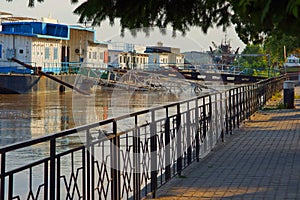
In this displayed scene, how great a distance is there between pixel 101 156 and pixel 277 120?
1332 cm

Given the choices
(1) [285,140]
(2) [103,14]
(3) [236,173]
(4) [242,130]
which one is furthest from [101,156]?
(4) [242,130]

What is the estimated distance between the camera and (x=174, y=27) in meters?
6.06

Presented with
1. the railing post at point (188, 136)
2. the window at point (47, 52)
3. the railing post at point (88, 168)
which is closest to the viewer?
the railing post at point (88, 168)

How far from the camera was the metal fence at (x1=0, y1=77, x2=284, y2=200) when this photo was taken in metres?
4.42

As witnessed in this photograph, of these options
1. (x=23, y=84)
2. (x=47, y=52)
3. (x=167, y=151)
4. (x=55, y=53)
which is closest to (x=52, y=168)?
(x=167, y=151)

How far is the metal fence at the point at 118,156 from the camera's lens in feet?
14.5

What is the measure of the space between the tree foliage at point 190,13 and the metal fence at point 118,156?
0.97 m

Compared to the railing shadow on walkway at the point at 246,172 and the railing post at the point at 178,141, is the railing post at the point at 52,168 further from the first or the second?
the railing post at the point at 178,141

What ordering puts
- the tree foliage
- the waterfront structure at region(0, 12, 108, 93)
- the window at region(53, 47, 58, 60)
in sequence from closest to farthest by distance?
the tree foliage < the waterfront structure at region(0, 12, 108, 93) < the window at region(53, 47, 58, 60)

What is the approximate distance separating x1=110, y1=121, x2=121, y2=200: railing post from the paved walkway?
131cm

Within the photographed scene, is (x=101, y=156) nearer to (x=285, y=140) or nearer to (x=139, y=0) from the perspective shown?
(x=139, y=0)

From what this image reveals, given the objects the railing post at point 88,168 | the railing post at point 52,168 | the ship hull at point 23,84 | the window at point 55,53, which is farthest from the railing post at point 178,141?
the window at point 55,53

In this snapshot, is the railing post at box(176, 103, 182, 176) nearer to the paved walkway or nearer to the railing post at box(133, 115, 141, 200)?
the paved walkway

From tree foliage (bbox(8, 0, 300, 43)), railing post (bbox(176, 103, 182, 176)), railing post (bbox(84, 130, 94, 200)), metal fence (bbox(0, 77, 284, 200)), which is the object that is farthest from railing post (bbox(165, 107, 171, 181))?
railing post (bbox(84, 130, 94, 200))
